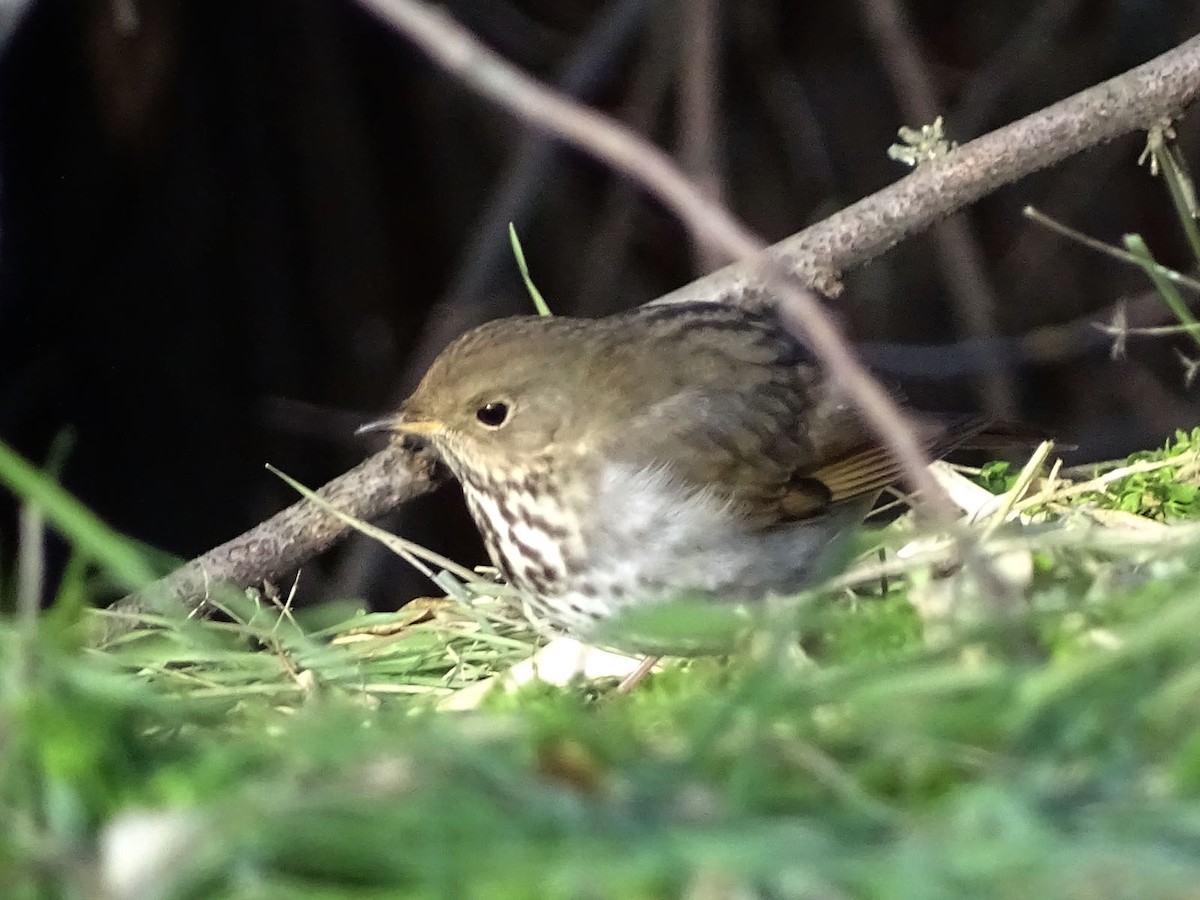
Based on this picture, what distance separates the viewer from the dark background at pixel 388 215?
Answer: 2633 millimetres

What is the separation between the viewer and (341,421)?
3043 mm

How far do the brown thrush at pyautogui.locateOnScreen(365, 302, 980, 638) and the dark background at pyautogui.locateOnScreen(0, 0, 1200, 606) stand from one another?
90 cm

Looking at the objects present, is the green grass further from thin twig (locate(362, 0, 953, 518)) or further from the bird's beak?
the bird's beak

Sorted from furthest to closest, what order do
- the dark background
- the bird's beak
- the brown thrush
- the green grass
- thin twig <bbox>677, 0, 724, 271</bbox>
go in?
the dark background → thin twig <bbox>677, 0, 724, 271</bbox> → the bird's beak → the brown thrush → the green grass

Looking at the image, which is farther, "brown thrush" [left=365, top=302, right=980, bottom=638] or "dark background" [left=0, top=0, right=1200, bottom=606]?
"dark background" [left=0, top=0, right=1200, bottom=606]

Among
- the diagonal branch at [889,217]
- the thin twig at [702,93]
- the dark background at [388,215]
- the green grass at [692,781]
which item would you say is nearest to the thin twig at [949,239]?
the dark background at [388,215]

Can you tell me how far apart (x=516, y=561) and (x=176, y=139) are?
1.61 metres

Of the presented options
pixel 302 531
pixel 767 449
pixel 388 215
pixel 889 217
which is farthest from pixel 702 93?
pixel 388 215

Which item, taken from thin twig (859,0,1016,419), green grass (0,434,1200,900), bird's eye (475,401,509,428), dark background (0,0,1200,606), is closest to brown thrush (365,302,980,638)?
bird's eye (475,401,509,428)

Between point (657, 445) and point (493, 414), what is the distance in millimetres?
204

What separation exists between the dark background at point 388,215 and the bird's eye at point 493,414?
2.88ft

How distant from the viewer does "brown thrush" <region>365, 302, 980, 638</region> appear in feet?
4.95

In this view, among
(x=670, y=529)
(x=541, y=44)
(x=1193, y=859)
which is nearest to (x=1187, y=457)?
(x=670, y=529)

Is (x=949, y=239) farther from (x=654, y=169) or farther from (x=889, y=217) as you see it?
(x=654, y=169)
